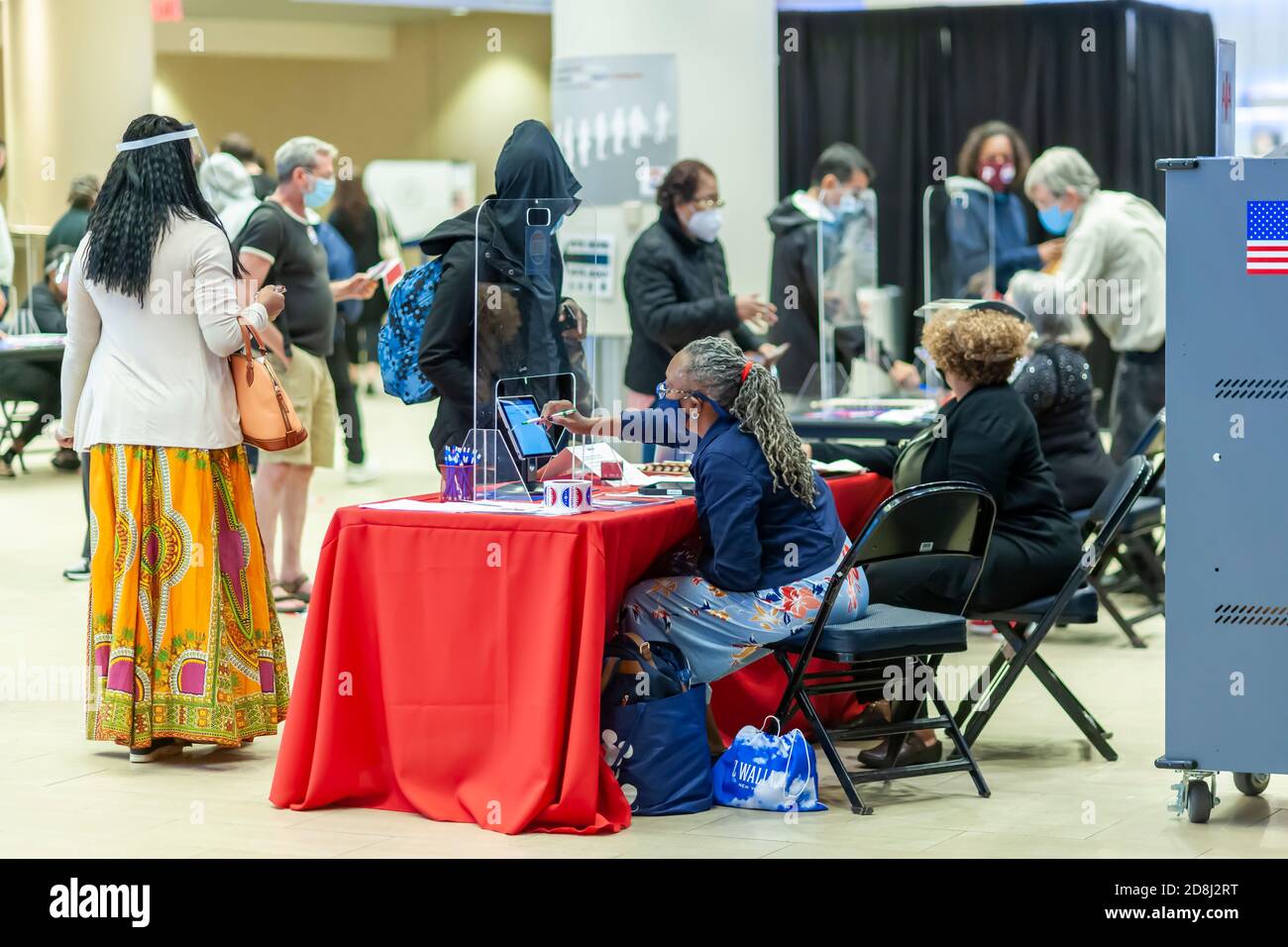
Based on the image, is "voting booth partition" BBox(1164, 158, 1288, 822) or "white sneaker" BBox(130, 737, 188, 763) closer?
"voting booth partition" BBox(1164, 158, 1288, 822)

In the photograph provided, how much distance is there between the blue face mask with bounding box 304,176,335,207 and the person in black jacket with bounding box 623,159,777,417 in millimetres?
1142

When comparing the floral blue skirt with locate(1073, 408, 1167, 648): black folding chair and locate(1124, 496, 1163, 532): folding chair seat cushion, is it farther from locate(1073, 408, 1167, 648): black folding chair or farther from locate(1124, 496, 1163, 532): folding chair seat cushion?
locate(1124, 496, 1163, 532): folding chair seat cushion

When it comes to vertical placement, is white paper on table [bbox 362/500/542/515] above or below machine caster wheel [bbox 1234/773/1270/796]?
above

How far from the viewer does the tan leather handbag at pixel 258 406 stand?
14.8 ft

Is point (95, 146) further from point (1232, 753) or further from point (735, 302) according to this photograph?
point (1232, 753)

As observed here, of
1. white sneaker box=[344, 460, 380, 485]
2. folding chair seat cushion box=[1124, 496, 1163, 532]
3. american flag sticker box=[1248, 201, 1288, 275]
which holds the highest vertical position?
american flag sticker box=[1248, 201, 1288, 275]

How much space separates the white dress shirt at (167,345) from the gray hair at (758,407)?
1174mm

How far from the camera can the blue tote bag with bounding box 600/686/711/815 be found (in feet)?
13.0

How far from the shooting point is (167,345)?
14.4 feet

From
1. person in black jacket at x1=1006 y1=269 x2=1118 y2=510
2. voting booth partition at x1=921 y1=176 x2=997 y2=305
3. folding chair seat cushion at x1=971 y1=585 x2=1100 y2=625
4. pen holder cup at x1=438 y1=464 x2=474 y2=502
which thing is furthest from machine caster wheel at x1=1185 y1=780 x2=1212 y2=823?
voting booth partition at x1=921 y1=176 x2=997 y2=305

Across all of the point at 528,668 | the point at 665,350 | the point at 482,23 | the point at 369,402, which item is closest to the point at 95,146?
the point at 369,402

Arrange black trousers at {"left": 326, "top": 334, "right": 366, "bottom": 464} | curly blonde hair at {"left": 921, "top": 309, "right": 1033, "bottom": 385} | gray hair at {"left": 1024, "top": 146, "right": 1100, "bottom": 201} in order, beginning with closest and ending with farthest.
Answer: curly blonde hair at {"left": 921, "top": 309, "right": 1033, "bottom": 385}, gray hair at {"left": 1024, "top": 146, "right": 1100, "bottom": 201}, black trousers at {"left": 326, "top": 334, "right": 366, "bottom": 464}

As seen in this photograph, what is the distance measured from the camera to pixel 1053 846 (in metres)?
3.75

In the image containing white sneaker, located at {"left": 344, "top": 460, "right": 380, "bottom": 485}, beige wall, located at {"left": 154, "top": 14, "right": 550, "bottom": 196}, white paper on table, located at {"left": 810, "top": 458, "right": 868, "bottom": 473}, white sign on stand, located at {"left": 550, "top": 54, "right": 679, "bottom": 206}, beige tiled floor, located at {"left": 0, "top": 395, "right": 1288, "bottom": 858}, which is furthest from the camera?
beige wall, located at {"left": 154, "top": 14, "right": 550, "bottom": 196}
